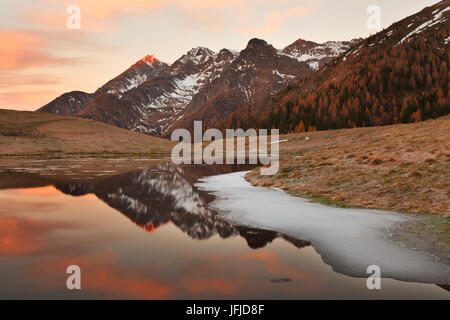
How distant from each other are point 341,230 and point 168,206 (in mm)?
10521

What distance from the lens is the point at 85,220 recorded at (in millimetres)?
16641

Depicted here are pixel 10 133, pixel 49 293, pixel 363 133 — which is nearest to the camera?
pixel 49 293

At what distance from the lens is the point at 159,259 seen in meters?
10.8

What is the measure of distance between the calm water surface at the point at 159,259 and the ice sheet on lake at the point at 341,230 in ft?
1.94

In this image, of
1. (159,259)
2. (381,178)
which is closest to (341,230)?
(159,259)

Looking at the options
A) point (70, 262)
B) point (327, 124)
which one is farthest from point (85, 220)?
point (327, 124)

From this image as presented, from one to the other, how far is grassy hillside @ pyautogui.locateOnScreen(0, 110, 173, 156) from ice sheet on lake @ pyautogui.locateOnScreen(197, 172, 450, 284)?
84.2 m

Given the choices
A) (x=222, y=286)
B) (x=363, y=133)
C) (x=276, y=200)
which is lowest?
(x=222, y=286)

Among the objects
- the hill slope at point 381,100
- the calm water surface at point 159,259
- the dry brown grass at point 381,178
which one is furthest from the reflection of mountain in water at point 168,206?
the hill slope at point 381,100

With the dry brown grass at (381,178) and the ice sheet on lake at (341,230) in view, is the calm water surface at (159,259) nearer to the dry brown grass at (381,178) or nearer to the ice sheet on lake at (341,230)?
the ice sheet on lake at (341,230)

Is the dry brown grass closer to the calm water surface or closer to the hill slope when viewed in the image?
the calm water surface

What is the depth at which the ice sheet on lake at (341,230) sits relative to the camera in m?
9.64

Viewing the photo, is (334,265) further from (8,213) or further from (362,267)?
A: (8,213)

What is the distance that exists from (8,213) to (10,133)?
118 meters
